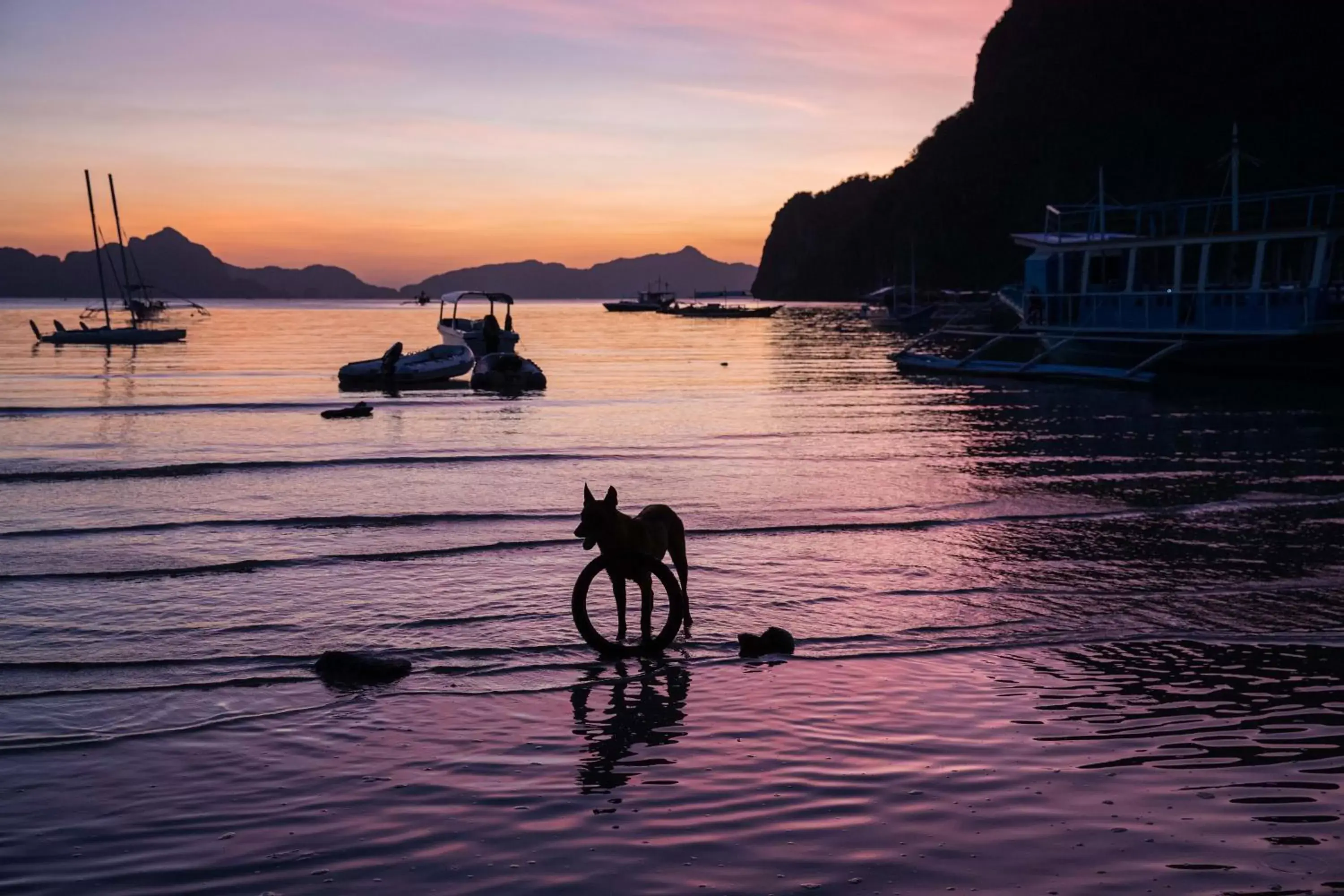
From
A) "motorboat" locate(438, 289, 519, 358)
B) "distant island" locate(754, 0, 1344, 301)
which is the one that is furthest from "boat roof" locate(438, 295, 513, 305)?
"distant island" locate(754, 0, 1344, 301)

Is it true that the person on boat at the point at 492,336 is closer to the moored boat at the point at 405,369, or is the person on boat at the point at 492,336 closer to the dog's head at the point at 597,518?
the moored boat at the point at 405,369

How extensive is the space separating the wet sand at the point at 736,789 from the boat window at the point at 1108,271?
3970cm

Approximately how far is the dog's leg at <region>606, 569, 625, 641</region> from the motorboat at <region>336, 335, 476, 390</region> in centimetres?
3703

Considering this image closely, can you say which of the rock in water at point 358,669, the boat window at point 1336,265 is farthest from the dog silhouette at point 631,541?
the boat window at point 1336,265

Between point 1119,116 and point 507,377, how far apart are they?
100350mm

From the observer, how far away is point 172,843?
5688 mm

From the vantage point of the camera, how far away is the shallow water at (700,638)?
5.91 m

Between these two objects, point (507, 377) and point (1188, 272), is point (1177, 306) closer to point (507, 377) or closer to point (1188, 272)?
point (1188, 272)

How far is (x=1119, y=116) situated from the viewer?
120 meters

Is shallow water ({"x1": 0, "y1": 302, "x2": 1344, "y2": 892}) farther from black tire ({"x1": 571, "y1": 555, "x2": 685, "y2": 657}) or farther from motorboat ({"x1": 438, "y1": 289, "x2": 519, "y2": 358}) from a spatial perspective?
motorboat ({"x1": 438, "y1": 289, "x2": 519, "y2": 358})

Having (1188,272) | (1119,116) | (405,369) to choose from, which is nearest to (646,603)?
(405,369)

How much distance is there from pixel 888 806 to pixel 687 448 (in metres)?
18.8

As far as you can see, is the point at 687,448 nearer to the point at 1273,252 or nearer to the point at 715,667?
the point at 715,667

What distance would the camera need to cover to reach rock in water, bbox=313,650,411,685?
28.3ft
